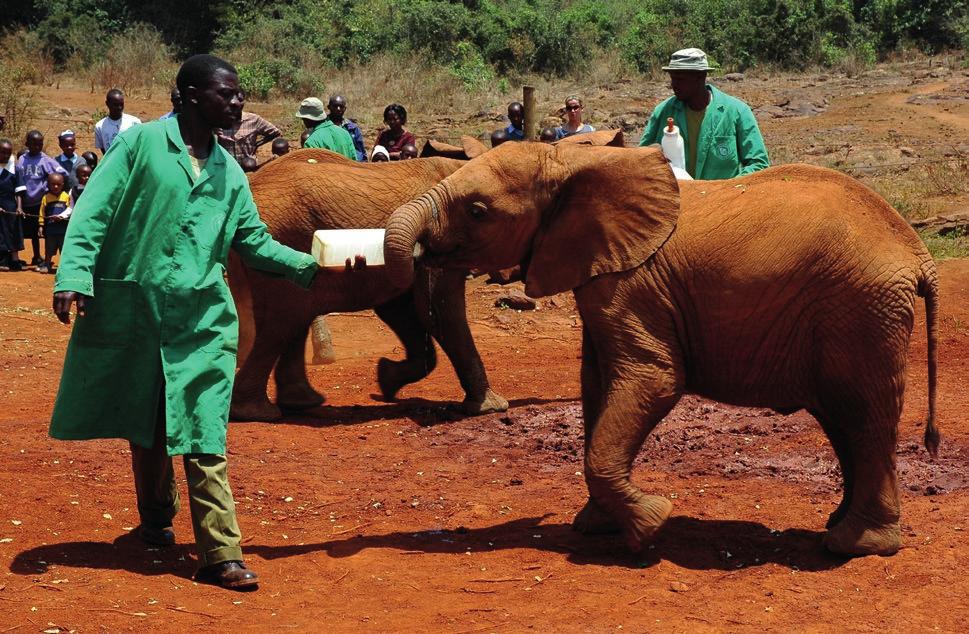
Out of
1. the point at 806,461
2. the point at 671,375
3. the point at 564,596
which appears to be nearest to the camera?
the point at 564,596

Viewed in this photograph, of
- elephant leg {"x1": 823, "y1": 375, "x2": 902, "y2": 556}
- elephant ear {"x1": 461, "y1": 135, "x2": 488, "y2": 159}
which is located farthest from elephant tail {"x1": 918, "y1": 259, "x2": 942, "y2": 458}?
elephant ear {"x1": 461, "y1": 135, "x2": 488, "y2": 159}

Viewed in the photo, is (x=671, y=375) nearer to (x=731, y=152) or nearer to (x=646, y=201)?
(x=646, y=201)

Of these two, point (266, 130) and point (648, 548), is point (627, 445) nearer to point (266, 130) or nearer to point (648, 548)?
point (648, 548)

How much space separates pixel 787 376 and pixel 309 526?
2588 mm

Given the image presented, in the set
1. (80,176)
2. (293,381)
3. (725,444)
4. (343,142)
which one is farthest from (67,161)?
(725,444)

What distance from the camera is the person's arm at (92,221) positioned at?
→ 548 cm

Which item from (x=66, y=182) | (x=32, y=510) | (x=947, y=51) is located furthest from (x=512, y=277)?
(x=947, y=51)

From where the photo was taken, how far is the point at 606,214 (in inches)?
246

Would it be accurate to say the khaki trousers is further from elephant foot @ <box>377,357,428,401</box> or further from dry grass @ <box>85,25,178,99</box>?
dry grass @ <box>85,25,178,99</box>

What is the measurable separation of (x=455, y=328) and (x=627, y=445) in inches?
155

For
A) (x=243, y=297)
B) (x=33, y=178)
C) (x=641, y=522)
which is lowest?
(x=641, y=522)

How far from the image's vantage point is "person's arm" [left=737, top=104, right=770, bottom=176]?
8359mm

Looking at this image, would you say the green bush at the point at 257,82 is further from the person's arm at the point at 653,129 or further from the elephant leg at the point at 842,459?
the elephant leg at the point at 842,459

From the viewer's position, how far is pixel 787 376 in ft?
20.5
